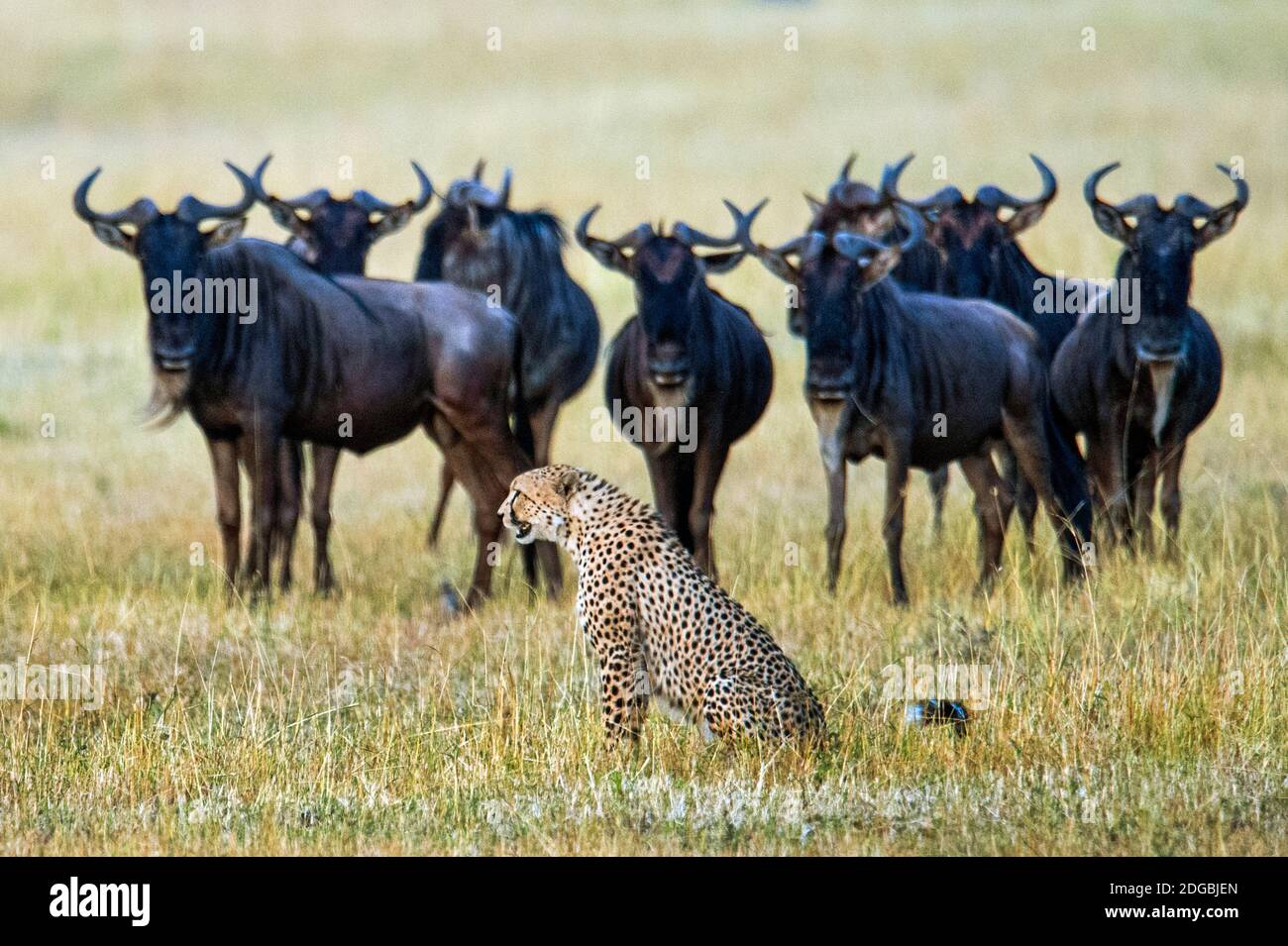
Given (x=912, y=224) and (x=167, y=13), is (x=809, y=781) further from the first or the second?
(x=167, y=13)

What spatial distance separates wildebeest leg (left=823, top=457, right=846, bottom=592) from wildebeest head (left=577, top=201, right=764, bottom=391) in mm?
968

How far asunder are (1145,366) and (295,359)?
188 inches

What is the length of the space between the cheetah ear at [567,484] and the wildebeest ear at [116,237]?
4.59 m

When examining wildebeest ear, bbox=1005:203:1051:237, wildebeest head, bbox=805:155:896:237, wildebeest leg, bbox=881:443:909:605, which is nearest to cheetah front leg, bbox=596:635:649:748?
wildebeest leg, bbox=881:443:909:605

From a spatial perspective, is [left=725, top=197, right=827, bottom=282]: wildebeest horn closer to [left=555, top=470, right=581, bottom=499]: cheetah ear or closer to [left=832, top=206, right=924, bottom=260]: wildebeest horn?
[left=832, top=206, right=924, bottom=260]: wildebeest horn

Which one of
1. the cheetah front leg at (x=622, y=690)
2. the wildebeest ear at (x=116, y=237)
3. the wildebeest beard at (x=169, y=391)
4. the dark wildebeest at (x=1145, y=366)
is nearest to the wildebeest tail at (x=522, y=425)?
the wildebeest beard at (x=169, y=391)

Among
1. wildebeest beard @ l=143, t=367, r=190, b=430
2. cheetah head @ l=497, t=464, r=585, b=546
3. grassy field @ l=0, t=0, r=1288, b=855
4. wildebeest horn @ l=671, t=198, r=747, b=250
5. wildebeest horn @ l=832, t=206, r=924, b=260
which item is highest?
wildebeest horn @ l=671, t=198, r=747, b=250

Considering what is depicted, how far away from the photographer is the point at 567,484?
7676 mm

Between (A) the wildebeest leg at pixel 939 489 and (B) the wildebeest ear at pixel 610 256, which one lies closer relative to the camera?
(B) the wildebeest ear at pixel 610 256

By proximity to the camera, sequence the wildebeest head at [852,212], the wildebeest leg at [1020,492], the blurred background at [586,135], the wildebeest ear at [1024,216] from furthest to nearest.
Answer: the blurred background at [586,135], the wildebeest ear at [1024,216], the wildebeest head at [852,212], the wildebeest leg at [1020,492]

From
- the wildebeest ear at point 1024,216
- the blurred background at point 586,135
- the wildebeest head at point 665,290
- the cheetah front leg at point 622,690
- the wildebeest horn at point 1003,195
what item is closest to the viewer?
the cheetah front leg at point 622,690

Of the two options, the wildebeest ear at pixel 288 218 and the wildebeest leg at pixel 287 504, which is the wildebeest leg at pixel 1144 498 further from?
the wildebeest ear at pixel 288 218

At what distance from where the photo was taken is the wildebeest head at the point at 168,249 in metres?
11.0

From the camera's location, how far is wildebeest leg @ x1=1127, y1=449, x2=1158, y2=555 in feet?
38.2
